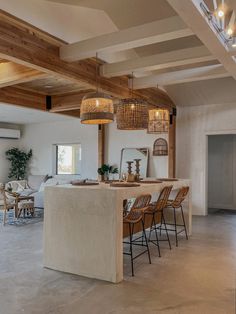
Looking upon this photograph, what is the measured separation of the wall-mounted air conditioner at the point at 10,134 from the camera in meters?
10.5

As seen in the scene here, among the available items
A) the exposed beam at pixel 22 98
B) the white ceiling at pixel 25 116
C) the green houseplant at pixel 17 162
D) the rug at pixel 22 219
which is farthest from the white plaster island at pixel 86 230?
the green houseplant at pixel 17 162

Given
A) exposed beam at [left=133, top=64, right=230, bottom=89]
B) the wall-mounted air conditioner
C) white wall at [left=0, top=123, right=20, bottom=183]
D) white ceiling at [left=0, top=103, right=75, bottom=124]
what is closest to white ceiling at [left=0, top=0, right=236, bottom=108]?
exposed beam at [left=133, top=64, right=230, bottom=89]

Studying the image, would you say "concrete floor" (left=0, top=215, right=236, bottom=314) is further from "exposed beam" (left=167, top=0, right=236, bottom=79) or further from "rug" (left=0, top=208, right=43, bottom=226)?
"exposed beam" (left=167, top=0, right=236, bottom=79)

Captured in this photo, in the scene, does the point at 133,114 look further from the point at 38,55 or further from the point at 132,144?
the point at 132,144

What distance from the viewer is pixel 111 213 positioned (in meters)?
3.54

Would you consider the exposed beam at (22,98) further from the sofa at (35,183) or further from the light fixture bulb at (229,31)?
the light fixture bulb at (229,31)

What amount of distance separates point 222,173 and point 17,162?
7.02 metres

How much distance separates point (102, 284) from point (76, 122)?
723 centimetres

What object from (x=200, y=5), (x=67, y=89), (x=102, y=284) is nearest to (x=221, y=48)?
(x=200, y=5)

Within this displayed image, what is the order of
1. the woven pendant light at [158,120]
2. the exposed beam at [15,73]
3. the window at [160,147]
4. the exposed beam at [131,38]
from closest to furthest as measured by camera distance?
the exposed beam at [131,38] < the exposed beam at [15,73] < the woven pendant light at [158,120] < the window at [160,147]

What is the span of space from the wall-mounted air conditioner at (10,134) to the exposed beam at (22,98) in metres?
4.13

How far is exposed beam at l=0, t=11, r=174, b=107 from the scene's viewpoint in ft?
11.3

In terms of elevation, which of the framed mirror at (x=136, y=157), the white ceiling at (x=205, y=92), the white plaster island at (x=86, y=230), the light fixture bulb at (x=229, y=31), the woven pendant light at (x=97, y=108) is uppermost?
the white ceiling at (x=205, y=92)

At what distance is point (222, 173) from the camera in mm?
9242
